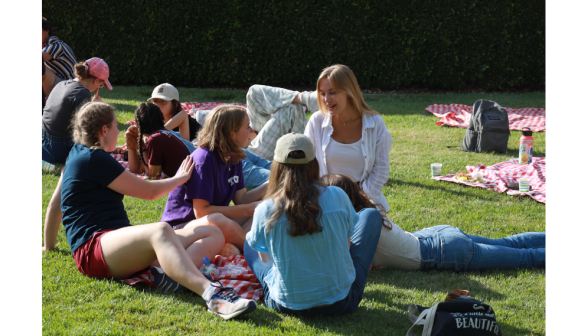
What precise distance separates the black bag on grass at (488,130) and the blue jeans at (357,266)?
201 inches

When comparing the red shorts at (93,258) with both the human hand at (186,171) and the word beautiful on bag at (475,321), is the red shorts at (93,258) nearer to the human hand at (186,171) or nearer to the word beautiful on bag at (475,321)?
the human hand at (186,171)

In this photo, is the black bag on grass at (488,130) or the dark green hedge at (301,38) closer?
the black bag on grass at (488,130)

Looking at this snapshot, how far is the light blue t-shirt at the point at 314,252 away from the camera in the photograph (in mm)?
2930

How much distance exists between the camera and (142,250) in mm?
3301

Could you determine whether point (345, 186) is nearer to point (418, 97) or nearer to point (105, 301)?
point (105, 301)

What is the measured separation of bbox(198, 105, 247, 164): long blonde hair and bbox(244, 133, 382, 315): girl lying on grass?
955 millimetres

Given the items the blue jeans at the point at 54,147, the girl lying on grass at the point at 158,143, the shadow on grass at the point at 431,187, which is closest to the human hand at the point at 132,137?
the girl lying on grass at the point at 158,143

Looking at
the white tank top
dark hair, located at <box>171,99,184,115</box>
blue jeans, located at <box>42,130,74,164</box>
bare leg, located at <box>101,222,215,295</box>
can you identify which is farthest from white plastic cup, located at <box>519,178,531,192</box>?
blue jeans, located at <box>42,130,74,164</box>

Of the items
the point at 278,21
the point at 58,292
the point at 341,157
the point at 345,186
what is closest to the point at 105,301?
the point at 58,292

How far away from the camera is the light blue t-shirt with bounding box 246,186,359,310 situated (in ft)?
9.61

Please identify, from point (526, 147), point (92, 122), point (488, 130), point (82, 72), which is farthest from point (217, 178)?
point (488, 130)

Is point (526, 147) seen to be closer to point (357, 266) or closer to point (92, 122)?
point (357, 266)

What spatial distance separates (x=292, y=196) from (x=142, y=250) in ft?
3.66

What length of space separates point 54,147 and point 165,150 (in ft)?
6.13
